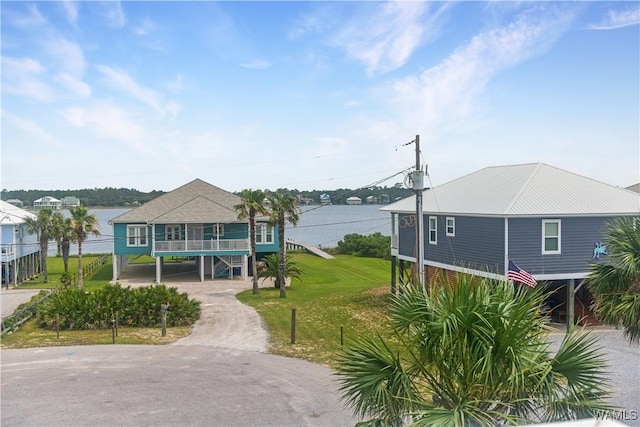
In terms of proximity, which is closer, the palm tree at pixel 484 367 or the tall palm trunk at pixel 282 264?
the palm tree at pixel 484 367

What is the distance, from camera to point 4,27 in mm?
16578

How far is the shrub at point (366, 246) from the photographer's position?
57.8 m

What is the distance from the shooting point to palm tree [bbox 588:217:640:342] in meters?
11.3

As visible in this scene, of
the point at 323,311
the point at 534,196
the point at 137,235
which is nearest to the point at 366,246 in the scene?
the point at 137,235

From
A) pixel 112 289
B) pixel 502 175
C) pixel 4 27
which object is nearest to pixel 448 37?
pixel 502 175

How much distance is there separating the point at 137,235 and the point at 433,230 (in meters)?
22.7

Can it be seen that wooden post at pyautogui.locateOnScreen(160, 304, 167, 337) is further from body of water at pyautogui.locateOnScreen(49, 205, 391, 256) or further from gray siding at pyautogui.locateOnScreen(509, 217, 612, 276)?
body of water at pyautogui.locateOnScreen(49, 205, 391, 256)

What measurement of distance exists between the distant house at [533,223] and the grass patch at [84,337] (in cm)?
1127

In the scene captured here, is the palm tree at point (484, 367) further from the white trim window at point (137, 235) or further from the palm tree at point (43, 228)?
the palm tree at point (43, 228)

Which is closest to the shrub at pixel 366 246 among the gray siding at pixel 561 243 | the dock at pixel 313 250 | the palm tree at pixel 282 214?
the dock at pixel 313 250

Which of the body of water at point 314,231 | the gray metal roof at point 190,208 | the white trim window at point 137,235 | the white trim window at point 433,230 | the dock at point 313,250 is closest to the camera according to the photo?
the white trim window at point 433,230

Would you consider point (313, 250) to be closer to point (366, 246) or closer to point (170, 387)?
point (366, 246)

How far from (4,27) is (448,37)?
47.3 ft

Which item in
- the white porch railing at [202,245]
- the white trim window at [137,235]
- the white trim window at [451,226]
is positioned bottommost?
the white porch railing at [202,245]
